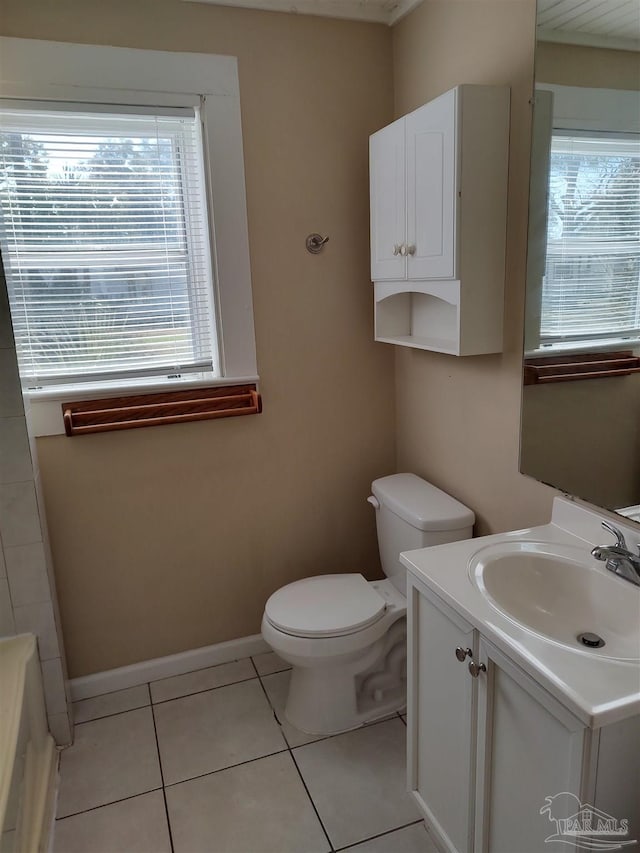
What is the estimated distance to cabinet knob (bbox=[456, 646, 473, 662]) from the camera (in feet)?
4.36

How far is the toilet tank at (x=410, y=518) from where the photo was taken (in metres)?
2.03

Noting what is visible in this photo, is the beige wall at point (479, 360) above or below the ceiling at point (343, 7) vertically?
below

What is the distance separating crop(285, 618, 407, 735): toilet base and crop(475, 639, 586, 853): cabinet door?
2.47 feet

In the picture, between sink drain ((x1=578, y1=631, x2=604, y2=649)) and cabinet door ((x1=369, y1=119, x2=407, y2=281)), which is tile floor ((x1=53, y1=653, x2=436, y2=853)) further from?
cabinet door ((x1=369, y1=119, x2=407, y2=281))

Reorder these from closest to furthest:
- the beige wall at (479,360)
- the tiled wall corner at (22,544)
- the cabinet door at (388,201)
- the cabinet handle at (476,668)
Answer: the cabinet handle at (476,668), the beige wall at (479,360), the tiled wall corner at (22,544), the cabinet door at (388,201)

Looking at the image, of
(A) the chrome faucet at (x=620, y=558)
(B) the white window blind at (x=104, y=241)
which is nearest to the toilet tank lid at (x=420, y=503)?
(A) the chrome faucet at (x=620, y=558)

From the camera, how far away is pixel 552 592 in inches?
58.5

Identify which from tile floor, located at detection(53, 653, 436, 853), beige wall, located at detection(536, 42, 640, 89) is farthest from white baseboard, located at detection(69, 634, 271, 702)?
beige wall, located at detection(536, 42, 640, 89)

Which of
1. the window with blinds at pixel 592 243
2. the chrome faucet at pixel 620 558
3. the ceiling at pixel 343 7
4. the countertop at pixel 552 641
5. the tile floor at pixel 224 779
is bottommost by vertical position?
the tile floor at pixel 224 779

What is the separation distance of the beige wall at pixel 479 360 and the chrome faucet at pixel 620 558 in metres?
0.34

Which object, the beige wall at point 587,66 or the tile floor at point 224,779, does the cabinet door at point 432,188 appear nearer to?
the beige wall at point 587,66

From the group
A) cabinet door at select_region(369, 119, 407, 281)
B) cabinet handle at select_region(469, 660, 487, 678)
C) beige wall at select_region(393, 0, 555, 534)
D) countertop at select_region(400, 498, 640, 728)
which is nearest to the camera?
countertop at select_region(400, 498, 640, 728)

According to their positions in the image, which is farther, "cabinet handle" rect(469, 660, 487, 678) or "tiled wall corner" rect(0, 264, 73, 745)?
"tiled wall corner" rect(0, 264, 73, 745)

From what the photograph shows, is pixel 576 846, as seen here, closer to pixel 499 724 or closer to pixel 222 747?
pixel 499 724
